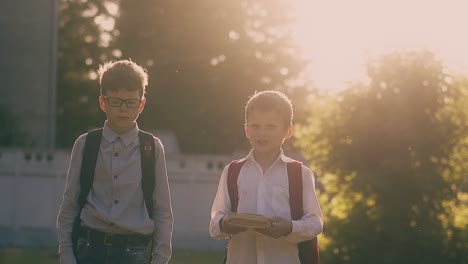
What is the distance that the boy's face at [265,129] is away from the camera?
5688 mm

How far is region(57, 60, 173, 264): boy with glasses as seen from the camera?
584 centimetres

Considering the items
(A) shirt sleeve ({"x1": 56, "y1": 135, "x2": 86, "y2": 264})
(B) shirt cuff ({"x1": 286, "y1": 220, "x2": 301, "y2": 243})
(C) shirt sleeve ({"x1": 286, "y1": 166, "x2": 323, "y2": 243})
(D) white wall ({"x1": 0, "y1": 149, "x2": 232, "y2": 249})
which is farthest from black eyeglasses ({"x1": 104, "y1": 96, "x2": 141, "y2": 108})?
(D) white wall ({"x1": 0, "y1": 149, "x2": 232, "y2": 249})

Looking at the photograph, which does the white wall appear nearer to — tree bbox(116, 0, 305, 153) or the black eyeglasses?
tree bbox(116, 0, 305, 153)

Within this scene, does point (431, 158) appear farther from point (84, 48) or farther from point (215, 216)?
point (84, 48)

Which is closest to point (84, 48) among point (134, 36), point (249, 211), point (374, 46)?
point (134, 36)

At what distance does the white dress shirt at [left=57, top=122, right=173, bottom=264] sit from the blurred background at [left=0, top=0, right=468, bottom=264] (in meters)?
7.04

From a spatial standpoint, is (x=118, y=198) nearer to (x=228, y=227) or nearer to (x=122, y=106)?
(x=122, y=106)

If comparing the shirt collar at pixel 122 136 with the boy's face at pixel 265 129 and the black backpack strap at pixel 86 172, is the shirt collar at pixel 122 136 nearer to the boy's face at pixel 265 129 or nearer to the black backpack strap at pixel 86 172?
the black backpack strap at pixel 86 172

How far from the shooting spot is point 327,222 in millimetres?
13172

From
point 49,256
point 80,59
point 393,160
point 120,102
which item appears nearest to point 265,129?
point 120,102

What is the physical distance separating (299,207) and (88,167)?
3.82 feet

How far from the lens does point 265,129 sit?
5.70 m

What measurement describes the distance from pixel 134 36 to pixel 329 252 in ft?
79.5

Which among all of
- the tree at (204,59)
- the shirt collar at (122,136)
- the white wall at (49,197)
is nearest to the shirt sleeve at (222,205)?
the shirt collar at (122,136)
